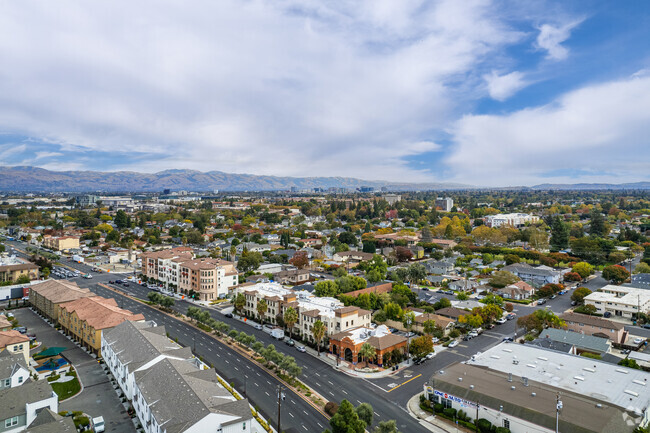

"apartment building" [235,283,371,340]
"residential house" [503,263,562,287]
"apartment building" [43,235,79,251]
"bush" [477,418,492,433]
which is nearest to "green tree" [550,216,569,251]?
"residential house" [503,263,562,287]

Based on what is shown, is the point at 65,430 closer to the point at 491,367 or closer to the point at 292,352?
the point at 292,352

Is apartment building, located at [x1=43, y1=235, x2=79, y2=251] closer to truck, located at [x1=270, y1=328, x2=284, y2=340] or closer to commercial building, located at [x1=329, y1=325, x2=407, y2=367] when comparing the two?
truck, located at [x1=270, y1=328, x2=284, y2=340]

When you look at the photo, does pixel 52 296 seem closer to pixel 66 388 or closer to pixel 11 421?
pixel 66 388

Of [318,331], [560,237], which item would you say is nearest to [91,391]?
[318,331]

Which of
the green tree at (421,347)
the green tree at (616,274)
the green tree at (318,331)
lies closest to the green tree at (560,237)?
the green tree at (616,274)

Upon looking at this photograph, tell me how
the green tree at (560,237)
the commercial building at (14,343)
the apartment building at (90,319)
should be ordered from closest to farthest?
the commercial building at (14,343), the apartment building at (90,319), the green tree at (560,237)

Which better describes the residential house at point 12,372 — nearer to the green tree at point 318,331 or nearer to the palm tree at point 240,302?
the palm tree at point 240,302
